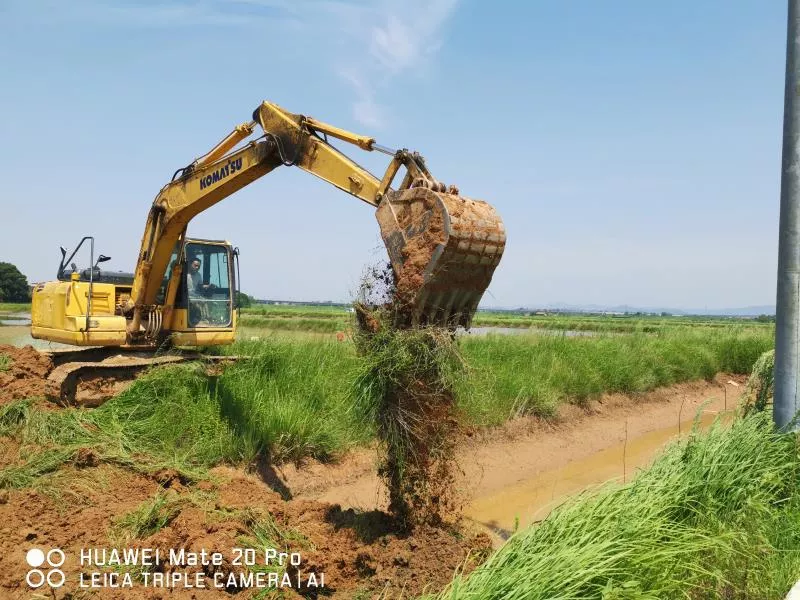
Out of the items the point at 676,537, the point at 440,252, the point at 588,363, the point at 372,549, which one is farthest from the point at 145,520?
the point at 588,363

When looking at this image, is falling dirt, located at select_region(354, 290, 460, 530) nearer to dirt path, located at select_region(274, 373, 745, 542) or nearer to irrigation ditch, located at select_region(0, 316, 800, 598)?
irrigation ditch, located at select_region(0, 316, 800, 598)

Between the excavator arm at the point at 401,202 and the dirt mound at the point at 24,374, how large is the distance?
3.11 metres

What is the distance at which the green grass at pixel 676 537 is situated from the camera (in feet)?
10.4

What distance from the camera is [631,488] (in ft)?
14.2

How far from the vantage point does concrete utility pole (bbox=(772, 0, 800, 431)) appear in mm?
5570

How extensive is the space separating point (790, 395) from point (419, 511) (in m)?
3.57

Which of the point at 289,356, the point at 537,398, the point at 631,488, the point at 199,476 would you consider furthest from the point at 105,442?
the point at 537,398

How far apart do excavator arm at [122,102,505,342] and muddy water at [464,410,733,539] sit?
2359 mm

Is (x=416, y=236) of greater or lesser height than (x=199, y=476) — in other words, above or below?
above

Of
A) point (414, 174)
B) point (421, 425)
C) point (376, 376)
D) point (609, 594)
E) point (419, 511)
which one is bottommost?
point (419, 511)

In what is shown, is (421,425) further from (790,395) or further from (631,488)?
(790,395)

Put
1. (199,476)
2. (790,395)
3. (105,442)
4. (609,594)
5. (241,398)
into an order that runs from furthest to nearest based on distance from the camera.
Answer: (241,398) < (105,442) < (199,476) < (790,395) < (609,594)

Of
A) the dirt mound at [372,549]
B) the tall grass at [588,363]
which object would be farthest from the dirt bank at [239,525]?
the tall grass at [588,363]

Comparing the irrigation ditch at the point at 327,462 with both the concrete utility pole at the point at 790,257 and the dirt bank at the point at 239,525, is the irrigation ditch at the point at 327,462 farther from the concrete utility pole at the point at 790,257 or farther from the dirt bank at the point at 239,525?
the concrete utility pole at the point at 790,257
